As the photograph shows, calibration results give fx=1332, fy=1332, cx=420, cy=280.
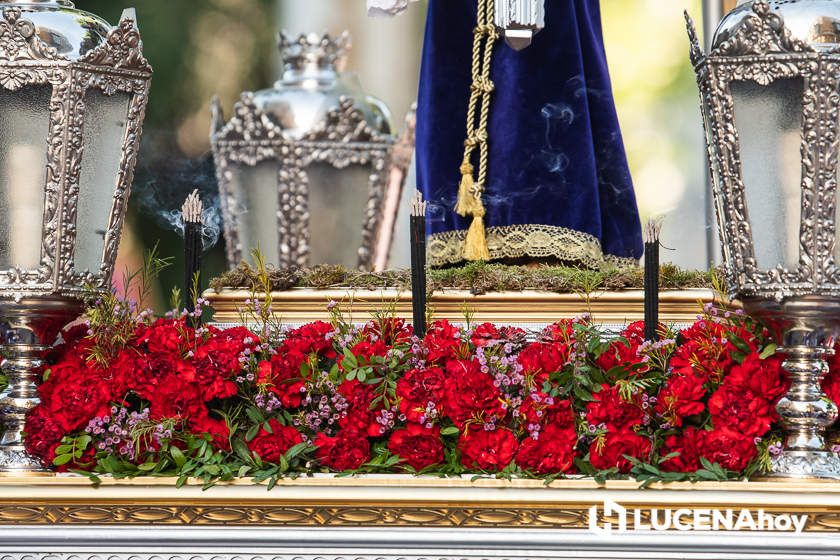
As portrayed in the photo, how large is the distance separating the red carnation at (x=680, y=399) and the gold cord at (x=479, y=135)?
89cm

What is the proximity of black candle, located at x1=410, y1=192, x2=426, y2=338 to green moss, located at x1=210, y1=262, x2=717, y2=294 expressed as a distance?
34 cm

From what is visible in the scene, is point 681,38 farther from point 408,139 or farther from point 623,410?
point 623,410

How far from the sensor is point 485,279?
2.96 meters

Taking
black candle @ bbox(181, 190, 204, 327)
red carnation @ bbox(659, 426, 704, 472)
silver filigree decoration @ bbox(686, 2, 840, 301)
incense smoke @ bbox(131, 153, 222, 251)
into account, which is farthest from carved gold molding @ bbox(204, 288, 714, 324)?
incense smoke @ bbox(131, 153, 222, 251)

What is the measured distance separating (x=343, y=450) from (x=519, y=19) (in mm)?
1102

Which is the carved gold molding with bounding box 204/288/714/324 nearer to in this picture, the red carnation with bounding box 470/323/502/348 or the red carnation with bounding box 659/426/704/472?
the red carnation with bounding box 470/323/502/348

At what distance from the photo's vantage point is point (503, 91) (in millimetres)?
3301

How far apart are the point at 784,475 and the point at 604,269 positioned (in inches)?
35.6

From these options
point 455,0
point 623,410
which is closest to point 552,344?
point 623,410

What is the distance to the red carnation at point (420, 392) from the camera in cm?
240

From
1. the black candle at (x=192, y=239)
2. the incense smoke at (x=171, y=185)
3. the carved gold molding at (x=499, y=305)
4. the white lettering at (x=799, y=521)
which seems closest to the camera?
the white lettering at (x=799, y=521)

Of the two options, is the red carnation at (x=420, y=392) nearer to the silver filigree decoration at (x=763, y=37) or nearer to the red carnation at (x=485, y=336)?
the red carnation at (x=485, y=336)

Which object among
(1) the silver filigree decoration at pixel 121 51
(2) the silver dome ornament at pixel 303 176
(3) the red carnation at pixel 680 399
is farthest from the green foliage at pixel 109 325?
(2) the silver dome ornament at pixel 303 176

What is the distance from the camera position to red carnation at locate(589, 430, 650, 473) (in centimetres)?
236
